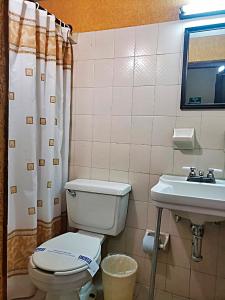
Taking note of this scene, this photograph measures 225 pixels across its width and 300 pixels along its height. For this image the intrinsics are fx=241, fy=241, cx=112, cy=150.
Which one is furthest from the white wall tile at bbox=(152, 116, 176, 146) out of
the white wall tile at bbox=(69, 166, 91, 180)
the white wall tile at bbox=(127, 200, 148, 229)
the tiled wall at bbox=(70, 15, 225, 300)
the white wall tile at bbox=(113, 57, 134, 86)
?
the white wall tile at bbox=(69, 166, 91, 180)

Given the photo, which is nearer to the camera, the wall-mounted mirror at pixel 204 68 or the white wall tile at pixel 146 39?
the wall-mounted mirror at pixel 204 68

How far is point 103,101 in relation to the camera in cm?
175

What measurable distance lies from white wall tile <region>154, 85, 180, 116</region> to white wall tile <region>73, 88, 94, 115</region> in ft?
1.62

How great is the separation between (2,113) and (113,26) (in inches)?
47.2

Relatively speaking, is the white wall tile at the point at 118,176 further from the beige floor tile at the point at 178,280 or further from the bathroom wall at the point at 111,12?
the bathroom wall at the point at 111,12

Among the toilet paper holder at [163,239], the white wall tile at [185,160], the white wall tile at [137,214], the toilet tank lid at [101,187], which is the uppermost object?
the white wall tile at [185,160]

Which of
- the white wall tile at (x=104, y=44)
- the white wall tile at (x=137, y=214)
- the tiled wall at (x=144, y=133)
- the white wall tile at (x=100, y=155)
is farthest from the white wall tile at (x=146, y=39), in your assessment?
the white wall tile at (x=137, y=214)

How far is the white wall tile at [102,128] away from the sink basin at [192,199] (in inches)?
20.1

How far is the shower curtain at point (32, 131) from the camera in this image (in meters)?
1.41

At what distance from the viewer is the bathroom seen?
1440 millimetres

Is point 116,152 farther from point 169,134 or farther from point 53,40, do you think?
point 53,40

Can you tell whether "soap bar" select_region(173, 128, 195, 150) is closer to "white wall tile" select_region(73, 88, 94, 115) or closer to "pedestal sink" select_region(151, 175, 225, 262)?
"pedestal sink" select_region(151, 175, 225, 262)

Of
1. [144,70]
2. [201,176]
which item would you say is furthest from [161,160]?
[144,70]

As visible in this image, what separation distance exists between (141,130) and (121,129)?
5.7 inches
